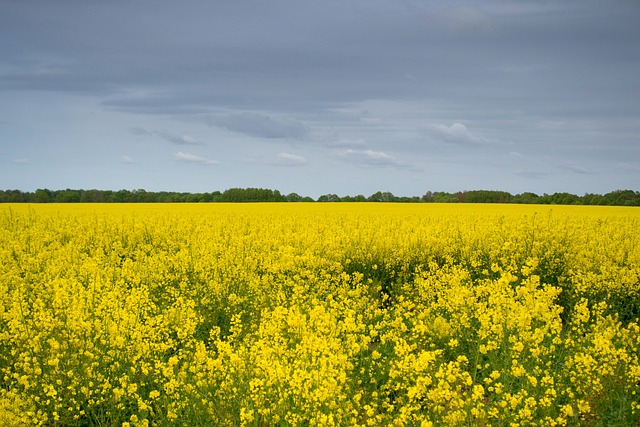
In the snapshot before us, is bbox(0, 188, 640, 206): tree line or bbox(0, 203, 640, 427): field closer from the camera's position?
bbox(0, 203, 640, 427): field

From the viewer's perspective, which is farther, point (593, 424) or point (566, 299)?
point (566, 299)

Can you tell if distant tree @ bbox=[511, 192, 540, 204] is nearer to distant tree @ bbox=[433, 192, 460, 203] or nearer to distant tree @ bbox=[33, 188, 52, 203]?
distant tree @ bbox=[433, 192, 460, 203]

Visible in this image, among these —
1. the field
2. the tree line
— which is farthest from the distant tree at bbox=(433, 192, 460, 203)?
the field

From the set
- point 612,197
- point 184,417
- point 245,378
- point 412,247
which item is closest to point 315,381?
point 245,378

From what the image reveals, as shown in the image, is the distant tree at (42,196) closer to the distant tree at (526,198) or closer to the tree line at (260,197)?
the tree line at (260,197)

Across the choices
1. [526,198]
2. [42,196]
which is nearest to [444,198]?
[526,198]

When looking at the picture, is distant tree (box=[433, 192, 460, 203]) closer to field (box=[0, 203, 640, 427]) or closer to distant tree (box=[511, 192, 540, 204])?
distant tree (box=[511, 192, 540, 204])

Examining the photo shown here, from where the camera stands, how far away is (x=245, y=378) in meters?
5.46

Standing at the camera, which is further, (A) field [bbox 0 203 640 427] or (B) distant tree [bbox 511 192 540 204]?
(B) distant tree [bbox 511 192 540 204]

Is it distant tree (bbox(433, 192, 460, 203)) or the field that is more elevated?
distant tree (bbox(433, 192, 460, 203))

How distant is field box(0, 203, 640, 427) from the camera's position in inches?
198

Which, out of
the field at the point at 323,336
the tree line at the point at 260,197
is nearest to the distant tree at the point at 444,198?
the tree line at the point at 260,197

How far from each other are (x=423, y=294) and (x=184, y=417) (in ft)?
16.4

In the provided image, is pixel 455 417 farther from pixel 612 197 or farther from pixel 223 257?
pixel 612 197
